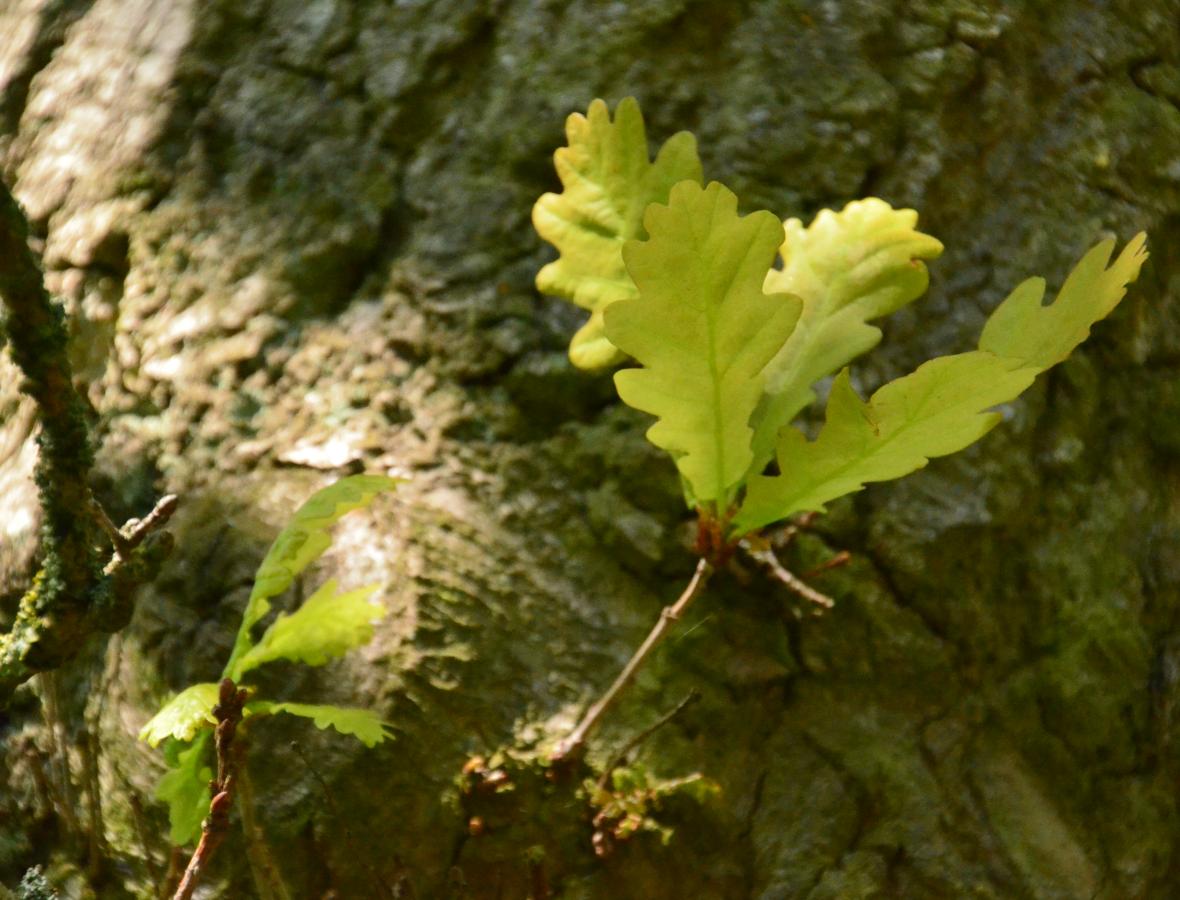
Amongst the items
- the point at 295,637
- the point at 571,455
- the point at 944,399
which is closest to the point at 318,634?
the point at 295,637

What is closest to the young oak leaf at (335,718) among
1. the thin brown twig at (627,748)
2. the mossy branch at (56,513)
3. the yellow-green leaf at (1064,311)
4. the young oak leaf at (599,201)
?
the mossy branch at (56,513)

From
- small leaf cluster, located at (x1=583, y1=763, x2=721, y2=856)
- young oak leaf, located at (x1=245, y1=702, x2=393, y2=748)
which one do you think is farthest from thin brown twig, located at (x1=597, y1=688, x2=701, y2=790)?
young oak leaf, located at (x1=245, y1=702, x2=393, y2=748)

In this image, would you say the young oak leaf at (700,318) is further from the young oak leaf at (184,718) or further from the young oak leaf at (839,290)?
the young oak leaf at (184,718)

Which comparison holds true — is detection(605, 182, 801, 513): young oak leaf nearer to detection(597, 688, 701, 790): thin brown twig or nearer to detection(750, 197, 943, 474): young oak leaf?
detection(750, 197, 943, 474): young oak leaf

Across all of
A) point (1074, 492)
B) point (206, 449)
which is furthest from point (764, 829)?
point (206, 449)

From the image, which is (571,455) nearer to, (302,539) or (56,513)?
(302,539)
